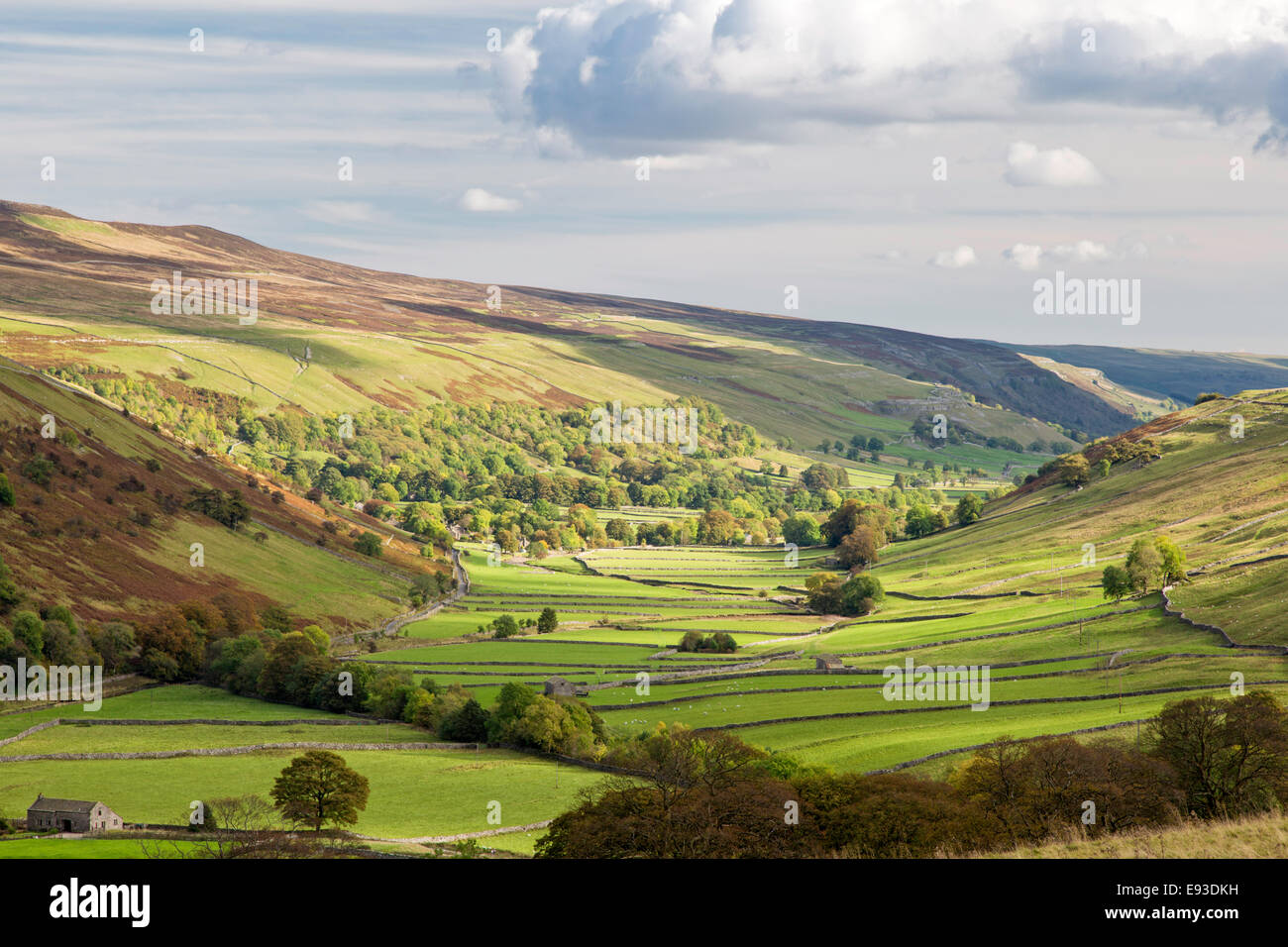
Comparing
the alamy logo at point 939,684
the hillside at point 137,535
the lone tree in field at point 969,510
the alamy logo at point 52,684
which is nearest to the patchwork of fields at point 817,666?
the alamy logo at point 939,684

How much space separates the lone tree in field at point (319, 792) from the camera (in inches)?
2245

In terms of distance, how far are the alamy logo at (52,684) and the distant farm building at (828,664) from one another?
191ft

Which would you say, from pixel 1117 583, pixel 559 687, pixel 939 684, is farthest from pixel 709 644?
pixel 1117 583

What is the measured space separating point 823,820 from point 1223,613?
52877 millimetres

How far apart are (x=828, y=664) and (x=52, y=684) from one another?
210 ft

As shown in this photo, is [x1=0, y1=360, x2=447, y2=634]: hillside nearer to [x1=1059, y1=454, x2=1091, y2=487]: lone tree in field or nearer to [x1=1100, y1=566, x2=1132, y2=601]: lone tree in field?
[x1=1100, y1=566, x2=1132, y2=601]: lone tree in field

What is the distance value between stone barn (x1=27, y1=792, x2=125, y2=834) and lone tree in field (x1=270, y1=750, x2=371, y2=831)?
8106 millimetres

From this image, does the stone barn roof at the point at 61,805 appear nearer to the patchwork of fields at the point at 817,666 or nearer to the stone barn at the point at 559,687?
the patchwork of fields at the point at 817,666

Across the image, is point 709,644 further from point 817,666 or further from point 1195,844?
point 1195,844

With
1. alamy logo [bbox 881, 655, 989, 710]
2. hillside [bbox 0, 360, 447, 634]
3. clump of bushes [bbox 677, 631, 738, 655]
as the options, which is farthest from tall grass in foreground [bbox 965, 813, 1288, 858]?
hillside [bbox 0, 360, 447, 634]
